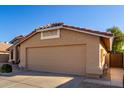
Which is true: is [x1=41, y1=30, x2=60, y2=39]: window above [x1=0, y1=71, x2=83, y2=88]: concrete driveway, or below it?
above

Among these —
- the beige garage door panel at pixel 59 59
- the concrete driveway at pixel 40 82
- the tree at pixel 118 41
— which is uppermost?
the tree at pixel 118 41

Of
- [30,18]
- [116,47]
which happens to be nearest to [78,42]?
[30,18]

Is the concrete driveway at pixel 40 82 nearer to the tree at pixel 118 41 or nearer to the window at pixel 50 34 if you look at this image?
the window at pixel 50 34

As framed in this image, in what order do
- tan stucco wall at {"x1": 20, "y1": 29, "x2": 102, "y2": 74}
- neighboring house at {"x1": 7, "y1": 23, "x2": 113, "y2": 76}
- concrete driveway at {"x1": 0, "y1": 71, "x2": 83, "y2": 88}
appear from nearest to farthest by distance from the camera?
concrete driveway at {"x1": 0, "y1": 71, "x2": 83, "y2": 88} < tan stucco wall at {"x1": 20, "y1": 29, "x2": 102, "y2": 74} < neighboring house at {"x1": 7, "y1": 23, "x2": 113, "y2": 76}

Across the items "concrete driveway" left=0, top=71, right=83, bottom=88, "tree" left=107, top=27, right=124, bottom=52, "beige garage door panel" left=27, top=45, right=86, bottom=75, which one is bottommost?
"concrete driveway" left=0, top=71, right=83, bottom=88

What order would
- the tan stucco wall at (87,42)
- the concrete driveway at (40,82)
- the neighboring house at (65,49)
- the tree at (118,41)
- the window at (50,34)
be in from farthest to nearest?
the tree at (118,41), the window at (50,34), the neighboring house at (65,49), the tan stucco wall at (87,42), the concrete driveway at (40,82)

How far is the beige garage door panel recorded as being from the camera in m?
10.7

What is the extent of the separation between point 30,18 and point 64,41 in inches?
214

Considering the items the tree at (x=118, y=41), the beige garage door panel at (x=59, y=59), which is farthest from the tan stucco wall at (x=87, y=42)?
the tree at (x=118, y=41)

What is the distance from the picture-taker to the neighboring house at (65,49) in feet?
32.4

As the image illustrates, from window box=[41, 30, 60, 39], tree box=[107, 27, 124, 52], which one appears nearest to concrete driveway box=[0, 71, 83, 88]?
window box=[41, 30, 60, 39]

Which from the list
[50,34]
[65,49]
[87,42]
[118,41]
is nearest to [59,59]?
[65,49]

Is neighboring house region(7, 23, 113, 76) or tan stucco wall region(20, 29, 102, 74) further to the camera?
neighboring house region(7, 23, 113, 76)

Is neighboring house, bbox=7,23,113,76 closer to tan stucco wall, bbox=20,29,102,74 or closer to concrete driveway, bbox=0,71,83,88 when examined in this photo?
tan stucco wall, bbox=20,29,102,74
